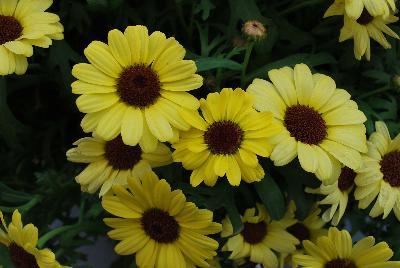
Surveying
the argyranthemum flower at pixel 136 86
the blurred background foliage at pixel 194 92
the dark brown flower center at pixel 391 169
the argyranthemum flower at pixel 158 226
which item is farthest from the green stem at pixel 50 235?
the dark brown flower center at pixel 391 169

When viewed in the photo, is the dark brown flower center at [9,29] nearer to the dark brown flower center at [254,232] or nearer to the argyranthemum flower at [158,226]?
the argyranthemum flower at [158,226]

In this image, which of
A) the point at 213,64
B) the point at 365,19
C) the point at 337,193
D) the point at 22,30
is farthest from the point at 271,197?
the point at 22,30

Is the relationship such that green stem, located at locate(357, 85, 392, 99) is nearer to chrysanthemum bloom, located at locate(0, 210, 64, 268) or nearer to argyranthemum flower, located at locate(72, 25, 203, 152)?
argyranthemum flower, located at locate(72, 25, 203, 152)

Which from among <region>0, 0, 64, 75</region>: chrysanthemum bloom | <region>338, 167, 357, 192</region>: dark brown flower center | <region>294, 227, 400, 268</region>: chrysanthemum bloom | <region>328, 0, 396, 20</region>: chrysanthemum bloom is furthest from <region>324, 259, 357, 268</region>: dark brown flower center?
<region>0, 0, 64, 75</region>: chrysanthemum bloom

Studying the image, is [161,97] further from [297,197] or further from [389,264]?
[389,264]

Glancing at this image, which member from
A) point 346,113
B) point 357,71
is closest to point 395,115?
point 357,71

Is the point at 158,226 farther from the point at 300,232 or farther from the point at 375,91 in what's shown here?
the point at 375,91
